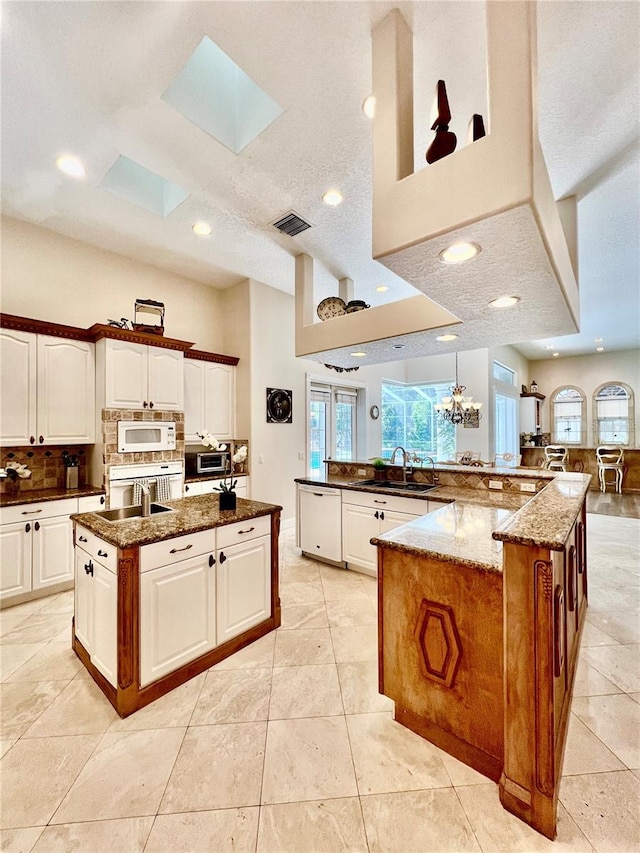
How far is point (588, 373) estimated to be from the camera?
9.83 m

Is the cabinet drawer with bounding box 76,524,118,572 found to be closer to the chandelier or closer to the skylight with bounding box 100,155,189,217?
the skylight with bounding box 100,155,189,217

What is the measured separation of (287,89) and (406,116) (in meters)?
0.79

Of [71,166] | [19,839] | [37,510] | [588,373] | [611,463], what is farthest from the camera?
[588,373]

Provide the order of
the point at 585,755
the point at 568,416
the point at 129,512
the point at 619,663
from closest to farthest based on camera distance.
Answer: the point at 585,755 < the point at 619,663 < the point at 129,512 < the point at 568,416

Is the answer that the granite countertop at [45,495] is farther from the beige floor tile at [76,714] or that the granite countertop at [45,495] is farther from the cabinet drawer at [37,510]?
the beige floor tile at [76,714]

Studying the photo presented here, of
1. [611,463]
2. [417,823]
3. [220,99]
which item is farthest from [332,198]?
[611,463]

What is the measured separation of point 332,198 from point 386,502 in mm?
2562

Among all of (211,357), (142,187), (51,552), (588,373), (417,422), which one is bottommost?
(51,552)

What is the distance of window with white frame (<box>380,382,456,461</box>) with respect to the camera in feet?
25.3

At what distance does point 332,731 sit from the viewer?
1.70 meters

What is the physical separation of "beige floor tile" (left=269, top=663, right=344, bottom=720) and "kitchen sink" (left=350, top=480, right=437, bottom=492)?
1.72 meters

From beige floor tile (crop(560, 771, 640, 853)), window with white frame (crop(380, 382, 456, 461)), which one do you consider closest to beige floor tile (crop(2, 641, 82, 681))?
beige floor tile (crop(560, 771, 640, 853))

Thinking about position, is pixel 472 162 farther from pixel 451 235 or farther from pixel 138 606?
pixel 138 606

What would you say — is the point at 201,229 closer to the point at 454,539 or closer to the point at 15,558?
the point at 15,558
